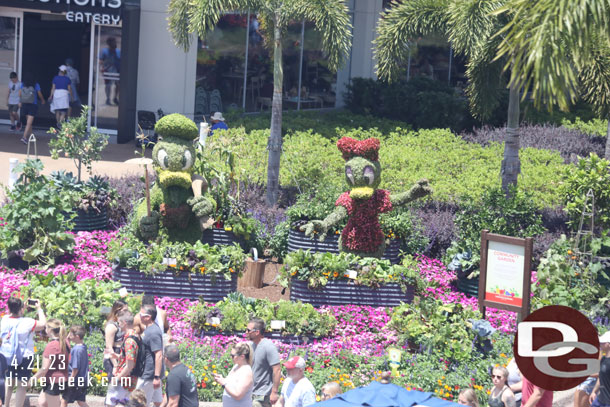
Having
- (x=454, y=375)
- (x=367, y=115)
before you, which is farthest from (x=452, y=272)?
(x=367, y=115)

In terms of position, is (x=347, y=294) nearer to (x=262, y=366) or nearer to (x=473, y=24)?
(x=262, y=366)

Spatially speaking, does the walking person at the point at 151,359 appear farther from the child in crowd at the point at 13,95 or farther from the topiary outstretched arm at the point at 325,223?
the child in crowd at the point at 13,95

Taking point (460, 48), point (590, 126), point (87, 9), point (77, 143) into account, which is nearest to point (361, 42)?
point (590, 126)

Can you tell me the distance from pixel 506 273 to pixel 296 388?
3451 mm

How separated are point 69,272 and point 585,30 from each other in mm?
Result: 6386

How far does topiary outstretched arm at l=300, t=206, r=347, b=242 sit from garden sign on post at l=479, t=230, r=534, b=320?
2.25 m

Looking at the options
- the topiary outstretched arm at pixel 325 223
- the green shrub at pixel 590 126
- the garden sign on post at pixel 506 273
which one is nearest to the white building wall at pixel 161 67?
the green shrub at pixel 590 126

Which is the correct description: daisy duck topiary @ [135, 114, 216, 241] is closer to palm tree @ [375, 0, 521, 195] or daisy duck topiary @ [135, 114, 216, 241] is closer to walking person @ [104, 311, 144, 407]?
palm tree @ [375, 0, 521, 195]

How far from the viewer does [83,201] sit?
545 inches

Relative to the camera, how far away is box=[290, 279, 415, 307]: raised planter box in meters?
11.5

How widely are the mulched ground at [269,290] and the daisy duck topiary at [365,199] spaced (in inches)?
38.1

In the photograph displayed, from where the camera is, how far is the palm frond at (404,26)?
1473 centimetres

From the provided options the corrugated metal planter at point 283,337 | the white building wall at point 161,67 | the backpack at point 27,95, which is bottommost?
the corrugated metal planter at point 283,337

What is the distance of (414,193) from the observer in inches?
478
